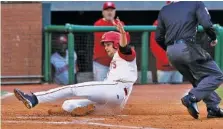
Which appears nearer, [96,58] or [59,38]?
[96,58]

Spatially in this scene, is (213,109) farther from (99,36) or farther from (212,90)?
(99,36)

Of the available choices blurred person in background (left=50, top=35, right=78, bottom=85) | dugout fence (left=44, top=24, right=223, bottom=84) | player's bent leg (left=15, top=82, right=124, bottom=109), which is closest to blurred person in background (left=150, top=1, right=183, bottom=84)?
dugout fence (left=44, top=24, right=223, bottom=84)

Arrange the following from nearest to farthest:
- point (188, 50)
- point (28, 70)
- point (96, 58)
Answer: point (188, 50), point (96, 58), point (28, 70)

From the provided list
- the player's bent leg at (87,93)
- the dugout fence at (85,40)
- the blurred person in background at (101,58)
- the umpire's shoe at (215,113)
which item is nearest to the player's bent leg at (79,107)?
the player's bent leg at (87,93)

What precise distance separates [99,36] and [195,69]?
15.9 feet

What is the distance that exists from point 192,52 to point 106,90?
107cm

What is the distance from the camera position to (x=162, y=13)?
22.0ft

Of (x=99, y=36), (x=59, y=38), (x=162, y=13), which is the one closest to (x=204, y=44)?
(x=99, y=36)

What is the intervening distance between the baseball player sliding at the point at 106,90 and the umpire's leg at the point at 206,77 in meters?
0.79

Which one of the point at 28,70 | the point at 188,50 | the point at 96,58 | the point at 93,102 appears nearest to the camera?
the point at 188,50

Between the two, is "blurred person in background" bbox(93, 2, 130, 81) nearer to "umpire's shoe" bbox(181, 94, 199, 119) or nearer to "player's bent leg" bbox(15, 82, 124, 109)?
"player's bent leg" bbox(15, 82, 124, 109)

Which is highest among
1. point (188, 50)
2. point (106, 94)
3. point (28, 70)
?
point (188, 50)

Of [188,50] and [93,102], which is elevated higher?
[188,50]

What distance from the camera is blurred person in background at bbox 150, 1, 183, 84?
11547mm
